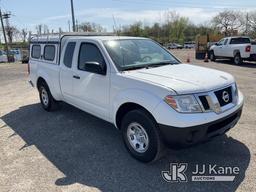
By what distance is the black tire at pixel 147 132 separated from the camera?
3.68 metres

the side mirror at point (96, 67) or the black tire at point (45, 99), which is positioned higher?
the side mirror at point (96, 67)

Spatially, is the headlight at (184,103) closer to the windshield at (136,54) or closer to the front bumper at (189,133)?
the front bumper at (189,133)

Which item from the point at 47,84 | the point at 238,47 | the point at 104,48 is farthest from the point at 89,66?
the point at 238,47

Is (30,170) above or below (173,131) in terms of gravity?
below

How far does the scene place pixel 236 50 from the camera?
18484 millimetres

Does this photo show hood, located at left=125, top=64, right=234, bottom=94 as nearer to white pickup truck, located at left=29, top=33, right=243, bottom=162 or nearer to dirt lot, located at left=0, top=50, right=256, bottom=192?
white pickup truck, located at left=29, top=33, right=243, bottom=162

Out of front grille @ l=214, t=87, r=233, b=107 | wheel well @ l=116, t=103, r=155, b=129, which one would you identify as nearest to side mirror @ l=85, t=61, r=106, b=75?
wheel well @ l=116, t=103, r=155, b=129

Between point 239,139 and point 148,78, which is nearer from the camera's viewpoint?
point 148,78

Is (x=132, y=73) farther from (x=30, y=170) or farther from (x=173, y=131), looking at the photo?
(x=30, y=170)

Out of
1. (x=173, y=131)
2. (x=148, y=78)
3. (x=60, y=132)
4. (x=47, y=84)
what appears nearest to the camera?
(x=173, y=131)

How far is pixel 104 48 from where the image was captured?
4617 mm

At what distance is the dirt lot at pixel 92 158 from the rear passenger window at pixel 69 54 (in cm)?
135

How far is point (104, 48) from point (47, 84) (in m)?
2.66

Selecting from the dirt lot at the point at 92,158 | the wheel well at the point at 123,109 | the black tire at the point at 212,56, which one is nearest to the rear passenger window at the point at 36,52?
the dirt lot at the point at 92,158
